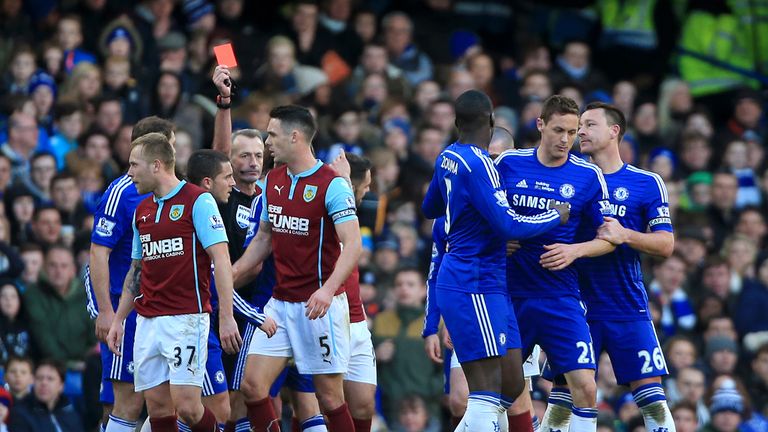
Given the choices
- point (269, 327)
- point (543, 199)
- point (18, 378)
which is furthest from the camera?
point (18, 378)

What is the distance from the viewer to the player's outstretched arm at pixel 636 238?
10805mm

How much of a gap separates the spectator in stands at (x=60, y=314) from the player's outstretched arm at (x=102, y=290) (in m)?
3.64

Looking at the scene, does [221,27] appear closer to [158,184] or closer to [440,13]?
[440,13]

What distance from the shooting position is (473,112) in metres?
10.3

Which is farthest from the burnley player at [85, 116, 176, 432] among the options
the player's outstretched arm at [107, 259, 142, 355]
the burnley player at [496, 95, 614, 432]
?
the burnley player at [496, 95, 614, 432]

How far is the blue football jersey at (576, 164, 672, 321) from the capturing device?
11.2m

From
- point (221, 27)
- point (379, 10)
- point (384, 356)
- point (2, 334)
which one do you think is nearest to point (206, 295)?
point (2, 334)

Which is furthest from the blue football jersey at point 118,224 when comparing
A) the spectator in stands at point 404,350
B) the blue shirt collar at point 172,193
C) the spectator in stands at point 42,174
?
the spectator in stands at point 404,350

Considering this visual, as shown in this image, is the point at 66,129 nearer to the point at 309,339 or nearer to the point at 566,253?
the point at 309,339

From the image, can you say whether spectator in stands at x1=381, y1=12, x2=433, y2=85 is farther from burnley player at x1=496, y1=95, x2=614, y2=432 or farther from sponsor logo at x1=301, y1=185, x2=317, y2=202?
sponsor logo at x1=301, y1=185, x2=317, y2=202

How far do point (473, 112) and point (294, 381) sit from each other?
8.03 ft

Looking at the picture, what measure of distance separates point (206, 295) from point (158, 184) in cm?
77

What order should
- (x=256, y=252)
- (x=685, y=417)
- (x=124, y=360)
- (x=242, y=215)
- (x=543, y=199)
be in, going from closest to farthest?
(x=543, y=199) < (x=124, y=360) < (x=256, y=252) < (x=242, y=215) < (x=685, y=417)

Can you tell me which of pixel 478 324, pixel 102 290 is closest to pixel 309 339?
pixel 478 324
